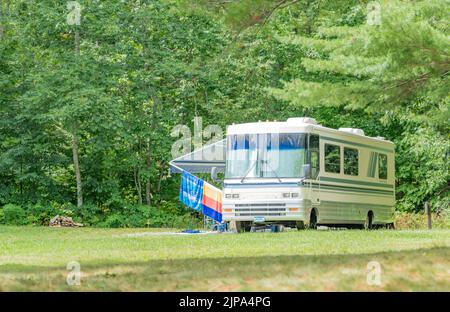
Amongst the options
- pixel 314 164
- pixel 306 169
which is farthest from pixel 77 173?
pixel 306 169

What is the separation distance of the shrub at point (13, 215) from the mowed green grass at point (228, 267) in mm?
17740

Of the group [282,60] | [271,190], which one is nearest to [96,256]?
[271,190]

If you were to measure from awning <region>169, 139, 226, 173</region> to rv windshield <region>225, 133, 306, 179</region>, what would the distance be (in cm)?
523

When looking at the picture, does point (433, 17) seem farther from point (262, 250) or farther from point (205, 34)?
point (205, 34)

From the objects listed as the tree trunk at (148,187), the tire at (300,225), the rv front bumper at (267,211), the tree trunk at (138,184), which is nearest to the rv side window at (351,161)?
the tire at (300,225)

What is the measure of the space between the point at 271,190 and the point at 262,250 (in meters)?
10.4

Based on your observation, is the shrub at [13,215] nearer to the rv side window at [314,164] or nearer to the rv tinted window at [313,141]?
the rv side window at [314,164]

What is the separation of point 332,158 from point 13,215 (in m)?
13.5

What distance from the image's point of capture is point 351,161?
104 feet

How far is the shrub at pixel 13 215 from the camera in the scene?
37.9 metres

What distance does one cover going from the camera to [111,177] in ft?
139

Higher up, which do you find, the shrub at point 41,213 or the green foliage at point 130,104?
the green foliage at point 130,104
